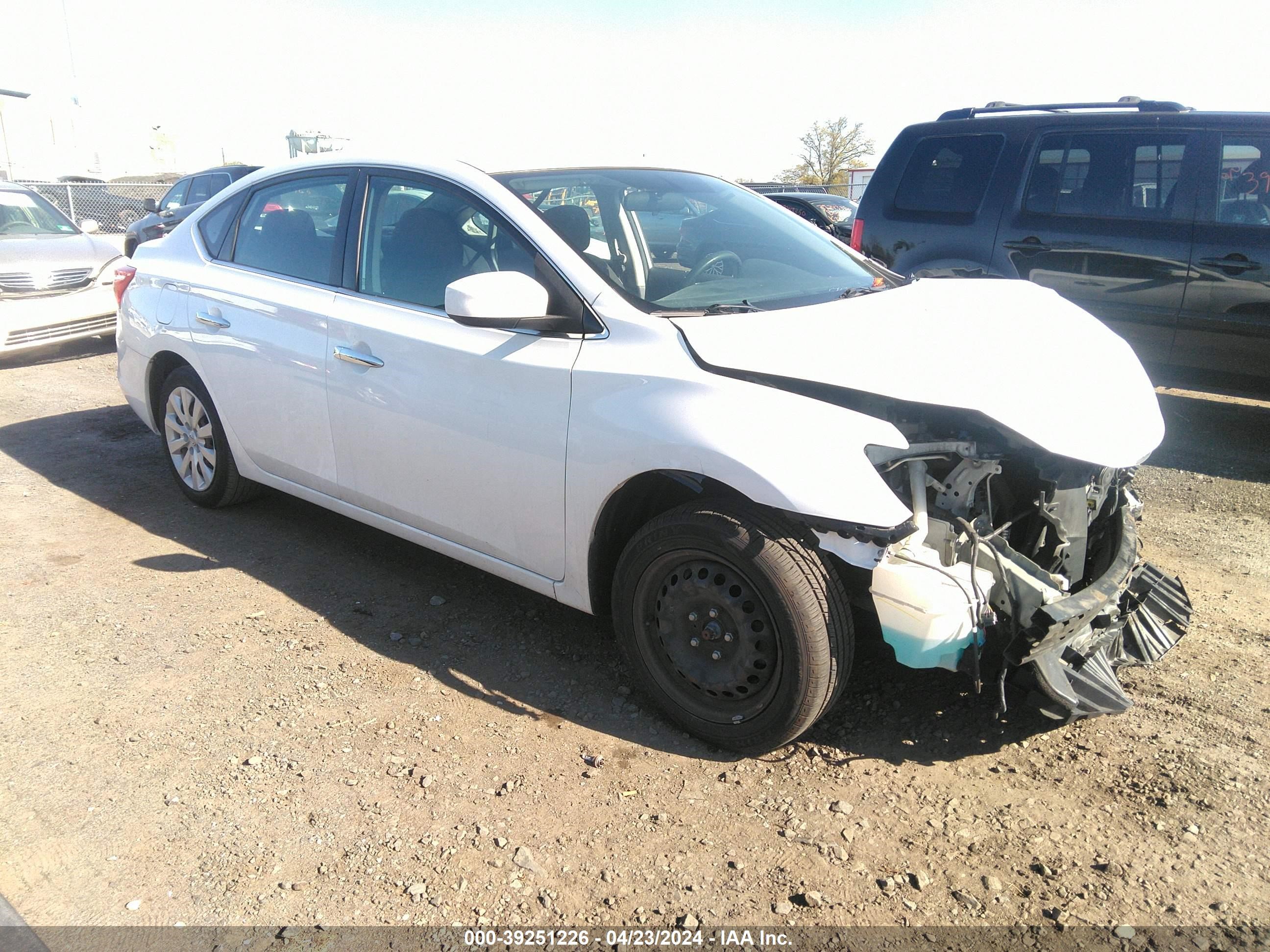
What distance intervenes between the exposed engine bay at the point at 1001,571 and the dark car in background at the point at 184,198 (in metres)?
14.0

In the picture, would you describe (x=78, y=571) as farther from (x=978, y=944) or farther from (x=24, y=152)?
(x=24, y=152)

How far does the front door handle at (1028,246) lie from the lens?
6184 mm

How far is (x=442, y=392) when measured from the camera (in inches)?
135

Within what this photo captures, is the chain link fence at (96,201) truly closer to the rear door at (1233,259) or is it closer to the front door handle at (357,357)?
the front door handle at (357,357)

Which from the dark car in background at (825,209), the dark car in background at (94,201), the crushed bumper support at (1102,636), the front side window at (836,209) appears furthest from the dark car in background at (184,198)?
the crushed bumper support at (1102,636)

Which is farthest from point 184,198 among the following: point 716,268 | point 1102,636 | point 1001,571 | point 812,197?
point 1102,636

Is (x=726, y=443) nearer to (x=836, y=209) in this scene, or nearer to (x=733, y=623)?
(x=733, y=623)

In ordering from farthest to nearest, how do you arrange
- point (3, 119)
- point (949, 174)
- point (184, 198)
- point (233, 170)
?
point (3, 119) → point (184, 198) → point (233, 170) → point (949, 174)

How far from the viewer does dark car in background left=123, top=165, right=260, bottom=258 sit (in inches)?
564

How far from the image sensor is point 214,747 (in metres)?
3.07

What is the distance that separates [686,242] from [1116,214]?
3803 mm

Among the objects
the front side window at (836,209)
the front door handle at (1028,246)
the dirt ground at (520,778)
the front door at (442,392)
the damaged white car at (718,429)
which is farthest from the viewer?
the front side window at (836,209)

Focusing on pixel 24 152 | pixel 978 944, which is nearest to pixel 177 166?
pixel 24 152

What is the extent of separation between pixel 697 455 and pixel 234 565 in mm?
2697
